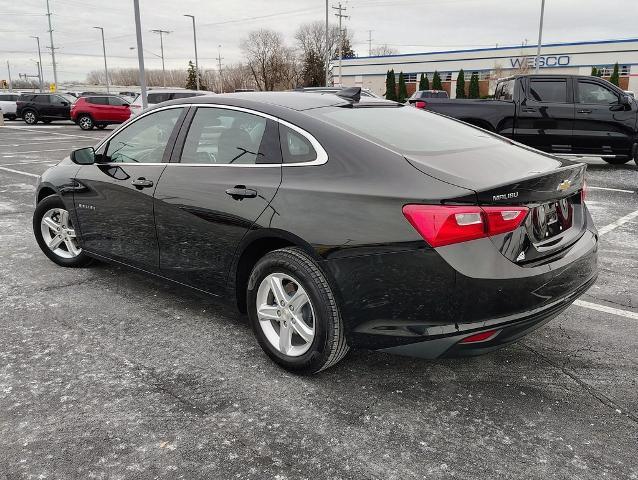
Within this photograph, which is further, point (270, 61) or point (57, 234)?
point (270, 61)

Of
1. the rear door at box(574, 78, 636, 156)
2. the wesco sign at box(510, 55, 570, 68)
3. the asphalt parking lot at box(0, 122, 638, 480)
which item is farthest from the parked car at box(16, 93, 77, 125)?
the wesco sign at box(510, 55, 570, 68)

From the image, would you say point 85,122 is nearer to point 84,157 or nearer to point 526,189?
point 84,157

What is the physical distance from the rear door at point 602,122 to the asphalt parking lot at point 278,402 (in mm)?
8212

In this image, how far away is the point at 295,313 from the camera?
3162 millimetres

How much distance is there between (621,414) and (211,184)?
258cm

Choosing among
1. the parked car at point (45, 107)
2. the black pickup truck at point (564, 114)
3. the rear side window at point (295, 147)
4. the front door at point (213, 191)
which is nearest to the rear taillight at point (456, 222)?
the rear side window at point (295, 147)

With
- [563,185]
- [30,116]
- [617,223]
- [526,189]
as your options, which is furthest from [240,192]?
[30,116]

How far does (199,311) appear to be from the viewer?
418 centimetres

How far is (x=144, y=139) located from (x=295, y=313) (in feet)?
6.34

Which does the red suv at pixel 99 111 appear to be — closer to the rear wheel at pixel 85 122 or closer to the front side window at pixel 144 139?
the rear wheel at pixel 85 122

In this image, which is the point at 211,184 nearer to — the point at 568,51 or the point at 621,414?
the point at 621,414

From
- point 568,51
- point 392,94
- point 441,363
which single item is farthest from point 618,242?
point 568,51

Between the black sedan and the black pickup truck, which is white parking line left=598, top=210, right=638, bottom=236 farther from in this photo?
the black pickup truck

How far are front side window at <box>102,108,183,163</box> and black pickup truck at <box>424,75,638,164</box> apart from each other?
9.03 meters
